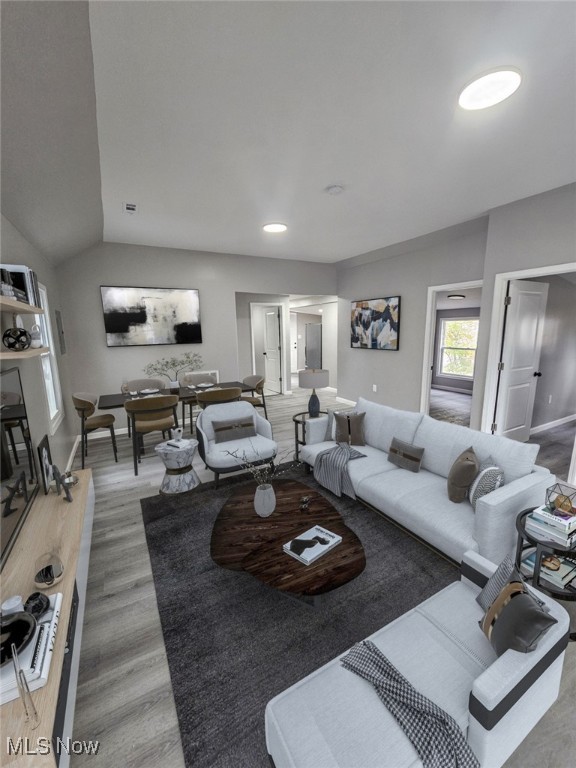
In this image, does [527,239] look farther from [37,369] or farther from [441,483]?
[37,369]

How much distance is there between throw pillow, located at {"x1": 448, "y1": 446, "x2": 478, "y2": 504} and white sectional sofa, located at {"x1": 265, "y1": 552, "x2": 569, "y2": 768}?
36.8 inches

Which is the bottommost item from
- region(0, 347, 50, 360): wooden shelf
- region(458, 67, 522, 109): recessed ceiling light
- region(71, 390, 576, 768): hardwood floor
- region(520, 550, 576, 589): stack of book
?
region(71, 390, 576, 768): hardwood floor

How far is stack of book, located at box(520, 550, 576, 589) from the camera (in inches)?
68.4

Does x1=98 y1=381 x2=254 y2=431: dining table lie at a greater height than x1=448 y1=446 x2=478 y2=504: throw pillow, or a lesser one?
greater

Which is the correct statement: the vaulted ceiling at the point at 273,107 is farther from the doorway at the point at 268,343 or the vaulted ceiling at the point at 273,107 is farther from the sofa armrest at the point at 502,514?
the doorway at the point at 268,343

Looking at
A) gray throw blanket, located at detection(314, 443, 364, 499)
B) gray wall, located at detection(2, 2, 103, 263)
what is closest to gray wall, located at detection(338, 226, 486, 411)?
gray throw blanket, located at detection(314, 443, 364, 499)

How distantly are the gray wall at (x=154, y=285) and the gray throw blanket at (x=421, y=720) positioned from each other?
194 inches

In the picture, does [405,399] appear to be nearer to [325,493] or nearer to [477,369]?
[477,369]

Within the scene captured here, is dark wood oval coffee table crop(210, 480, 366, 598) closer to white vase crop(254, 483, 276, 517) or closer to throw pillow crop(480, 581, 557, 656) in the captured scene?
white vase crop(254, 483, 276, 517)

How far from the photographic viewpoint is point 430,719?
1.02m

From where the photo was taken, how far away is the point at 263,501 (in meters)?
2.17

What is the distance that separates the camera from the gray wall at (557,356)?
442cm

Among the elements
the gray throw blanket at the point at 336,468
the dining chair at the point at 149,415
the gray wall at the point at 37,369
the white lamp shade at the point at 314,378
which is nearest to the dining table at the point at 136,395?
the dining chair at the point at 149,415

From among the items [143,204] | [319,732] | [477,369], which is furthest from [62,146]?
[477,369]
